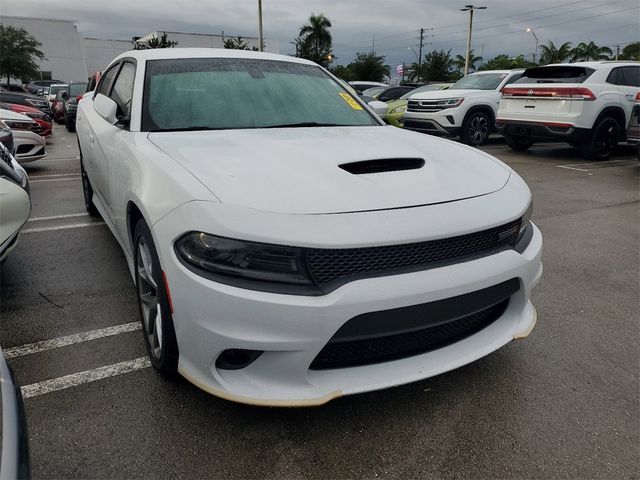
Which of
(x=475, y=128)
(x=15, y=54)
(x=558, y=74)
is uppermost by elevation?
(x=15, y=54)

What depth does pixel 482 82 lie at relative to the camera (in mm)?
11109

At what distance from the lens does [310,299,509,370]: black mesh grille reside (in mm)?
1812

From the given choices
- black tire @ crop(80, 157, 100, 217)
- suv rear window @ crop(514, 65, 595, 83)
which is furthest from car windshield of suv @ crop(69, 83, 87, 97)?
suv rear window @ crop(514, 65, 595, 83)

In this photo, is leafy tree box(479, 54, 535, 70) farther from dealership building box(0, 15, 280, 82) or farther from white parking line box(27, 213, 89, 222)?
white parking line box(27, 213, 89, 222)

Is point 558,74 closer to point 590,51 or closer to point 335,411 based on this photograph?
point 335,411

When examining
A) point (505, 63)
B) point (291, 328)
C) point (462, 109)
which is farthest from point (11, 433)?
point (505, 63)

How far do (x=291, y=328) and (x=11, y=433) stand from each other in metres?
0.81

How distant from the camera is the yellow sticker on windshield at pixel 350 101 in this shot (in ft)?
11.0

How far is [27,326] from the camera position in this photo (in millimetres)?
2842

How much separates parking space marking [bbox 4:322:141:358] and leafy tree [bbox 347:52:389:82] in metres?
53.9

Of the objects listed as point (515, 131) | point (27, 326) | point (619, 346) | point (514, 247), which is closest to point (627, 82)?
point (515, 131)

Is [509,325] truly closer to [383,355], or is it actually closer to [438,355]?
[438,355]

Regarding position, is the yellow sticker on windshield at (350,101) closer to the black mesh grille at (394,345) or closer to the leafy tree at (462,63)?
the black mesh grille at (394,345)

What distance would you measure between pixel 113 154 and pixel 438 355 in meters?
2.10
